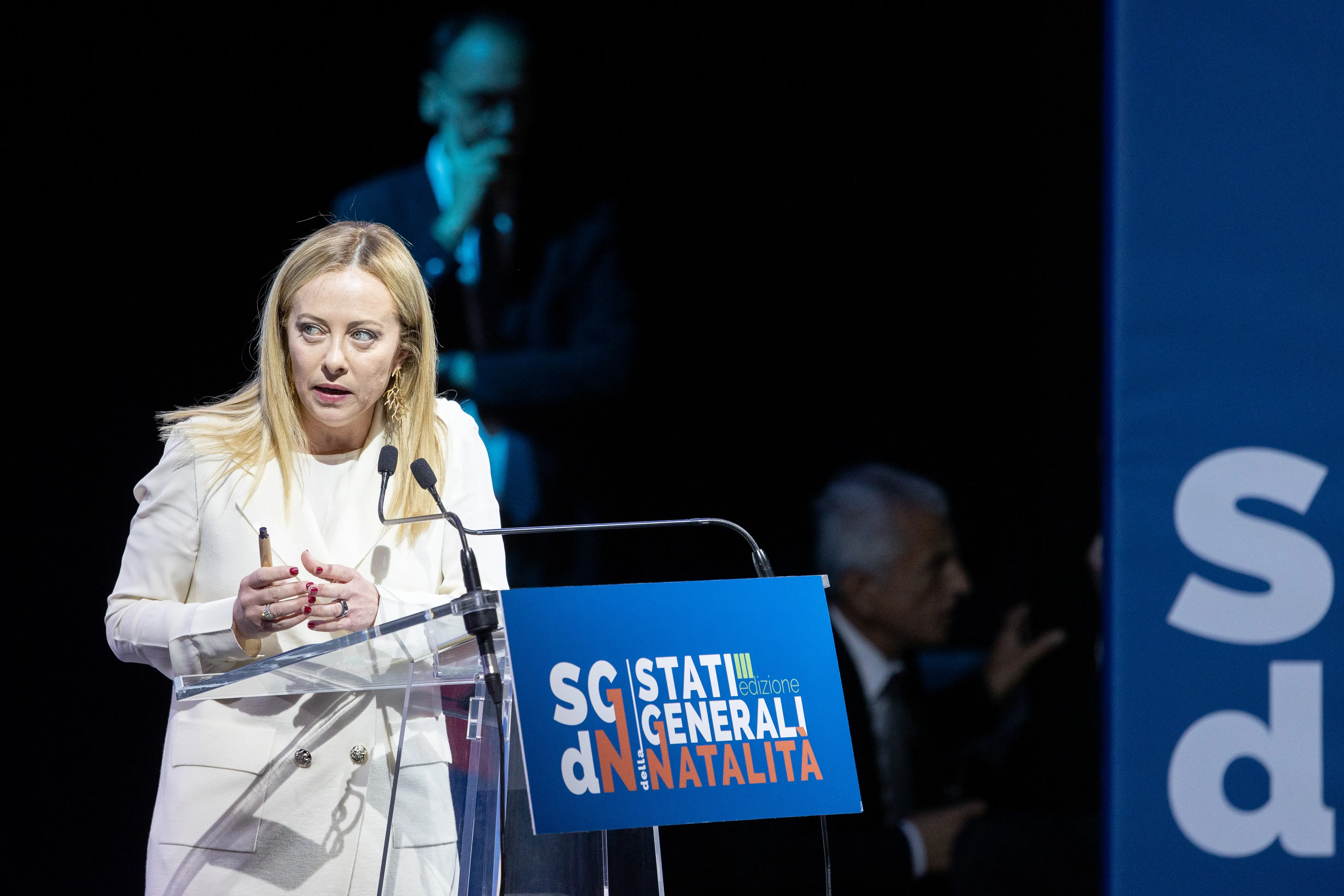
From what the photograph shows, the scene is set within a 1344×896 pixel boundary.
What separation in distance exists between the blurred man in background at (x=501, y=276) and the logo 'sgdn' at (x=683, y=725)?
197 cm

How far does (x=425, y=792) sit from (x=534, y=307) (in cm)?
212

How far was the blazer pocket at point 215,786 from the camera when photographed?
58.7 inches

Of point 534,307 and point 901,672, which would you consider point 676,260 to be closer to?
point 534,307

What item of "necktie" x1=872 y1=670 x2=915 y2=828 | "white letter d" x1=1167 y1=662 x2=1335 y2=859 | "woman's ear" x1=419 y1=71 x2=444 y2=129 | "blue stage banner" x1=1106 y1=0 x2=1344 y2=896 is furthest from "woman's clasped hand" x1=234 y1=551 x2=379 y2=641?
"necktie" x1=872 y1=670 x2=915 y2=828

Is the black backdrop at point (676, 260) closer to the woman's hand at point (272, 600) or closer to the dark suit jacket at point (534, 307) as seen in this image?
the dark suit jacket at point (534, 307)

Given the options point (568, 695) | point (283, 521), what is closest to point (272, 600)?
point (283, 521)

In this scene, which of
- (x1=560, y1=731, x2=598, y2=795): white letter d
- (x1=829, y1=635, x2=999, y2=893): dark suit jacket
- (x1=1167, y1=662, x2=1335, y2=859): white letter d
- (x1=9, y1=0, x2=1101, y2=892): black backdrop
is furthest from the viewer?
(x1=829, y1=635, x2=999, y2=893): dark suit jacket

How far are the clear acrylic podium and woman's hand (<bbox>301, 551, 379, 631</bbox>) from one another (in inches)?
3.9

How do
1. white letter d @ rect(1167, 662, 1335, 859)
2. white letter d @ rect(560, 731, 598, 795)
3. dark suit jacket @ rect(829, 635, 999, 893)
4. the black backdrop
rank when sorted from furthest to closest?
dark suit jacket @ rect(829, 635, 999, 893)
the black backdrop
white letter d @ rect(1167, 662, 1335, 859)
white letter d @ rect(560, 731, 598, 795)

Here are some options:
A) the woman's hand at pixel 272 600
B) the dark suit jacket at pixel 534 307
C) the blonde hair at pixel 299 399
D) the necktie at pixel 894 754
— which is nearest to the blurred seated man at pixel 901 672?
the necktie at pixel 894 754

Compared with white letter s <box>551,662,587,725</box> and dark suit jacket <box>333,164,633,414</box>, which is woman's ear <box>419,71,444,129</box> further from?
white letter s <box>551,662,587,725</box>

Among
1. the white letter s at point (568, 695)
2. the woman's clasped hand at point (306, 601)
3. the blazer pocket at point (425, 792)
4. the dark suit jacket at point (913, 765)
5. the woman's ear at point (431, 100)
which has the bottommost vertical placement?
the dark suit jacket at point (913, 765)

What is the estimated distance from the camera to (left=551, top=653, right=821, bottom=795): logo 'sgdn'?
4.24 feet

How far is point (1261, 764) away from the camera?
2.00 metres
